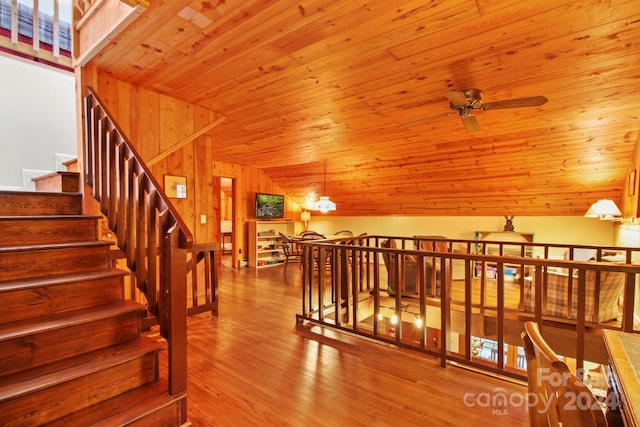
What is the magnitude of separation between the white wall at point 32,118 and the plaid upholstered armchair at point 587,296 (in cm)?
624

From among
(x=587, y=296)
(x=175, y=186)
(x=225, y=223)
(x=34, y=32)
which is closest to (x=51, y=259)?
(x=175, y=186)

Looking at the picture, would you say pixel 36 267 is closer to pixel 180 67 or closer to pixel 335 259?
pixel 180 67

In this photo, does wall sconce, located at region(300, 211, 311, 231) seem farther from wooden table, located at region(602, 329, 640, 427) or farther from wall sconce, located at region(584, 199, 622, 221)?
wooden table, located at region(602, 329, 640, 427)

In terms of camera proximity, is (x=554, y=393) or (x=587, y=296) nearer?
(x=554, y=393)

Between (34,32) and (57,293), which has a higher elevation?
(34,32)

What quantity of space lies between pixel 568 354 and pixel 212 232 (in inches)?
171

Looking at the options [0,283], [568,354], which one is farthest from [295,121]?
[568,354]

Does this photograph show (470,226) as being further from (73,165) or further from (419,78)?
(73,165)

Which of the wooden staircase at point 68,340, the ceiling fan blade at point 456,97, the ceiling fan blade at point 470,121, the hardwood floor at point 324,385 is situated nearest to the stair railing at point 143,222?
the wooden staircase at point 68,340

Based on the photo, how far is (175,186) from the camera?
3.51 meters

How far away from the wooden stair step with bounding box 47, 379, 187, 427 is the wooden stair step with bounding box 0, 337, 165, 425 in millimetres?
42

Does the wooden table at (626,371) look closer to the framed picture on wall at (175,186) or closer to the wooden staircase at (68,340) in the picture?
the wooden staircase at (68,340)

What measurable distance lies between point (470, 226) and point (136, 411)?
6591 mm

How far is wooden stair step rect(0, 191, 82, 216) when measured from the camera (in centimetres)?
222
